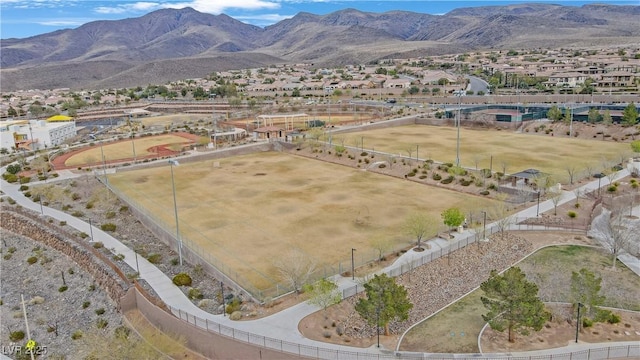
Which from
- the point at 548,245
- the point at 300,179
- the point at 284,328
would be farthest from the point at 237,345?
the point at 300,179

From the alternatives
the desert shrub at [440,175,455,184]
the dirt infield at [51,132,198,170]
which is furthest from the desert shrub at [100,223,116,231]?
the desert shrub at [440,175,455,184]

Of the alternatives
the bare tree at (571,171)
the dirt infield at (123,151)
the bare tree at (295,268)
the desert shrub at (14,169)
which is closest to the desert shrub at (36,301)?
the bare tree at (295,268)

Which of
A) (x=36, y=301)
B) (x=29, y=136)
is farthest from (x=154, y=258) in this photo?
(x=29, y=136)

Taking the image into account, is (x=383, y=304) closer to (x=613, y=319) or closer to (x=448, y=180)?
(x=613, y=319)

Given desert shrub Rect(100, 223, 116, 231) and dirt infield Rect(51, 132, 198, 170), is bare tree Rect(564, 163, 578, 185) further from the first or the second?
dirt infield Rect(51, 132, 198, 170)

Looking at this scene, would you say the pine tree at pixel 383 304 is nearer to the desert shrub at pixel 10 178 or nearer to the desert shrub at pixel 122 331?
the desert shrub at pixel 122 331

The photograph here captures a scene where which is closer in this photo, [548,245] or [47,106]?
[548,245]

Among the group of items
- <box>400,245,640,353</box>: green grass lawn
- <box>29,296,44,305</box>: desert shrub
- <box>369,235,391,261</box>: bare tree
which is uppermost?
<box>369,235,391,261</box>: bare tree

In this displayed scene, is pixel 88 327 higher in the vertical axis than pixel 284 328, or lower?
lower

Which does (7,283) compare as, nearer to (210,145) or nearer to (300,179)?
(300,179)
